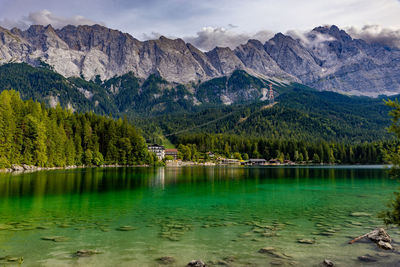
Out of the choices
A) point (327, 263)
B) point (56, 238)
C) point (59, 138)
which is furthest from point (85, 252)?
point (59, 138)

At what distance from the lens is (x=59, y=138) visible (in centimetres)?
11950

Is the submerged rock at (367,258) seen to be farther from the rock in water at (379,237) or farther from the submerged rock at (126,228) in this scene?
the submerged rock at (126,228)

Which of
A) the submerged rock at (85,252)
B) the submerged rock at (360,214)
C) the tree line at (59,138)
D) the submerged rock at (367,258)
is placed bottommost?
the submerged rock at (360,214)

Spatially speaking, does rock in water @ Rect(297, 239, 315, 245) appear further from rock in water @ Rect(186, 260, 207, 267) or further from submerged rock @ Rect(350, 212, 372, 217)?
submerged rock @ Rect(350, 212, 372, 217)

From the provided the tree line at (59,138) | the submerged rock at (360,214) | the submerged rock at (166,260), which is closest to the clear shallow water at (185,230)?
the submerged rock at (166,260)

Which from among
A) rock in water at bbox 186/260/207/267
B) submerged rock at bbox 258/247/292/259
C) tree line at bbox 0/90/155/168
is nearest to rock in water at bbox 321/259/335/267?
submerged rock at bbox 258/247/292/259

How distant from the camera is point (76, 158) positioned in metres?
134

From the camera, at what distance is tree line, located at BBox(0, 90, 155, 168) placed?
308 ft

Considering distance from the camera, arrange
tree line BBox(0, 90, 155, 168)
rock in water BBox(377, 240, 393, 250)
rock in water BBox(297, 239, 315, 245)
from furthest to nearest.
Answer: tree line BBox(0, 90, 155, 168) < rock in water BBox(297, 239, 315, 245) < rock in water BBox(377, 240, 393, 250)

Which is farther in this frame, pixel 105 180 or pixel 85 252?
pixel 105 180

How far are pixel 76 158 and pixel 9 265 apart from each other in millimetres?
127883

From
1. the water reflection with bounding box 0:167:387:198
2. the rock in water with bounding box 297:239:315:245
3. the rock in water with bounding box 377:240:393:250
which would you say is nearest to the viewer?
the rock in water with bounding box 377:240:393:250

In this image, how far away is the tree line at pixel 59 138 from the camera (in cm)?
9375

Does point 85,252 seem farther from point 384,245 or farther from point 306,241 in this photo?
point 384,245
